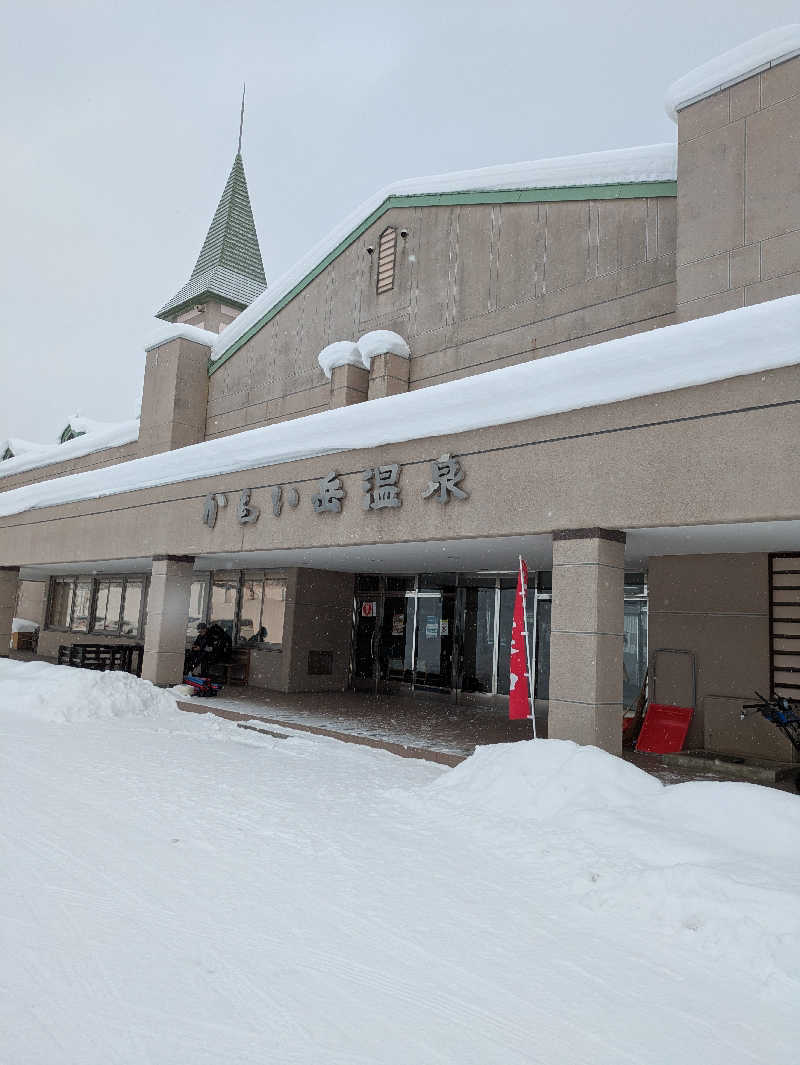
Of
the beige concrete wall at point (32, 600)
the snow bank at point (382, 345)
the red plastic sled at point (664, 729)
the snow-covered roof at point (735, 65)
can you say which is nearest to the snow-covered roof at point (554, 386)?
the snow bank at point (382, 345)

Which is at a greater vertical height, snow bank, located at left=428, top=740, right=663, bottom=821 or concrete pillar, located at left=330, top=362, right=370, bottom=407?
concrete pillar, located at left=330, top=362, right=370, bottom=407

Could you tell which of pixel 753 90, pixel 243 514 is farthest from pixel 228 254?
pixel 753 90

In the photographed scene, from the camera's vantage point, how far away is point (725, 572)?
11.2 meters

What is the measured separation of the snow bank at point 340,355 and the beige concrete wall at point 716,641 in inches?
314

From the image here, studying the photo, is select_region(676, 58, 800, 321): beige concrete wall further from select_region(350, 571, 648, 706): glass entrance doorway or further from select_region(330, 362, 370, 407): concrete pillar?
select_region(330, 362, 370, 407): concrete pillar

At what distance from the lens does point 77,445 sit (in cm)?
2623

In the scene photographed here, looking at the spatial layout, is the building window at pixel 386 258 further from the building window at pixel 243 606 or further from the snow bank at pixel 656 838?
the snow bank at pixel 656 838

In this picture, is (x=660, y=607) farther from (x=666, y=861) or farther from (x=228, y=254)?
(x=228, y=254)

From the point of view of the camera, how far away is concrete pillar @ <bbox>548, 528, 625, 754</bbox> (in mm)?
8422

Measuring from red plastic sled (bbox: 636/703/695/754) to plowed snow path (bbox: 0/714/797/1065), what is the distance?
215 inches

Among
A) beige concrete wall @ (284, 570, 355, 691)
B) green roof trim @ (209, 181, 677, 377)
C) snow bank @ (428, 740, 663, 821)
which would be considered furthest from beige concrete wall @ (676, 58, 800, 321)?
beige concrete wall @ (284, 570, 355, 691)

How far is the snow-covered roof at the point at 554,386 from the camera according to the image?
714 cm

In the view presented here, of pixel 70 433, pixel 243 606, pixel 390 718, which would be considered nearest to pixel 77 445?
pixel 70 433

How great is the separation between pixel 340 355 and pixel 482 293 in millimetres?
3463
